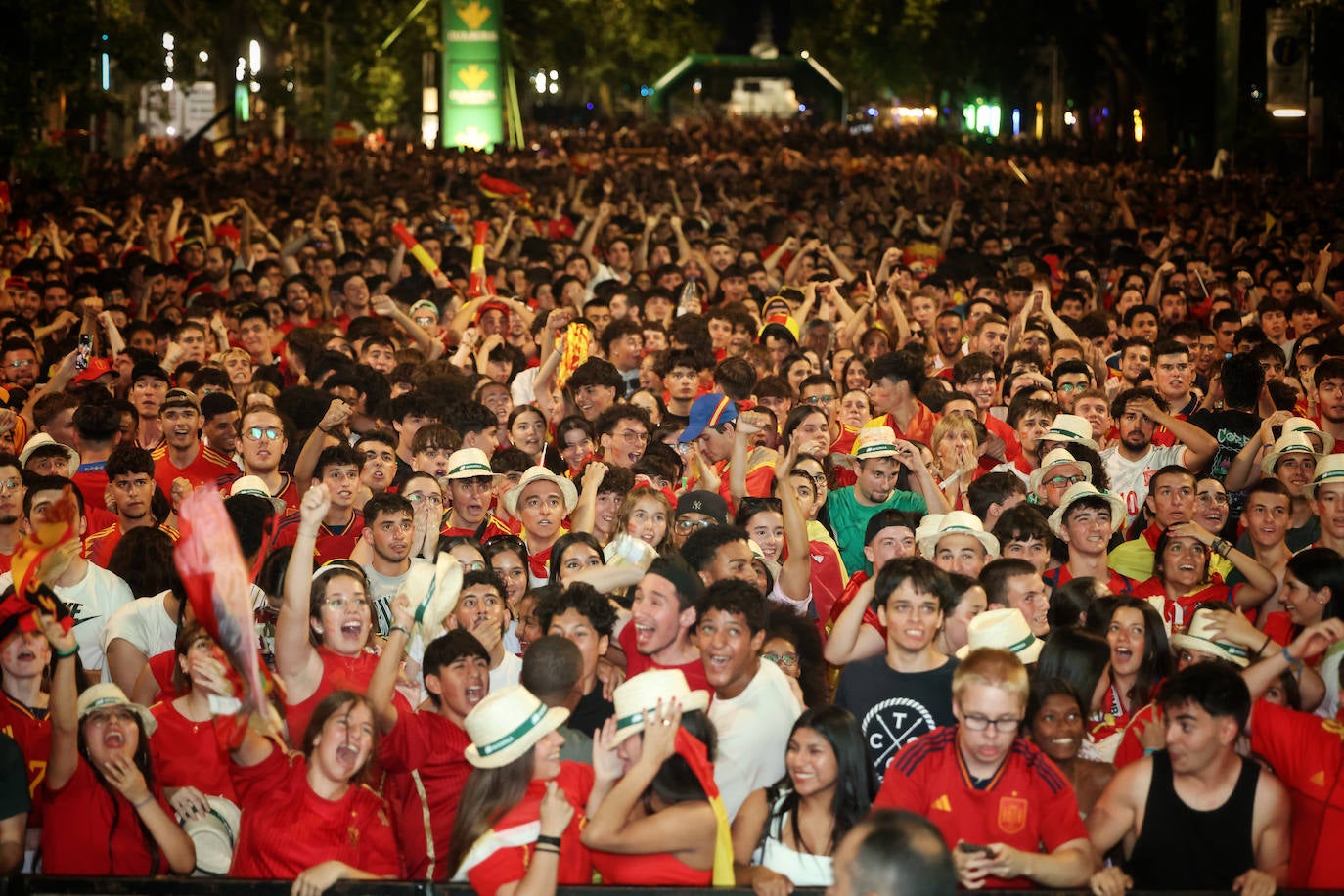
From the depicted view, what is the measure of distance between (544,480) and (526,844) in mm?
3465

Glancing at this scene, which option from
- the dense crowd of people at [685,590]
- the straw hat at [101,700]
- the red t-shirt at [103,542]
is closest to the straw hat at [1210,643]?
the dense crowd of people at [685,590]

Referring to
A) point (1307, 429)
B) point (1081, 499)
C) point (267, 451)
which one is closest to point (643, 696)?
→ point (1081, 499)

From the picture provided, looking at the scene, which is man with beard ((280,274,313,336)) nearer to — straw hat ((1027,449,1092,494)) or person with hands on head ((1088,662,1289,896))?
straw hat ((1027,449,1092,494))

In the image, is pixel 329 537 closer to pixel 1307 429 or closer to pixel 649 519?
pixel 649 519

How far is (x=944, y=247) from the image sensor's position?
21.2m

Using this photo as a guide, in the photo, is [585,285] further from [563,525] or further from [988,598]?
[988,598]

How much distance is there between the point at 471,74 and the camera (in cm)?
4378

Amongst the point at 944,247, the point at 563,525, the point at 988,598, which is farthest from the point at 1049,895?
the point at 944,247

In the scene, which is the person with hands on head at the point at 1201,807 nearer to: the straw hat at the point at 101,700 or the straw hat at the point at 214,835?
the straw hat at the point at 214,835

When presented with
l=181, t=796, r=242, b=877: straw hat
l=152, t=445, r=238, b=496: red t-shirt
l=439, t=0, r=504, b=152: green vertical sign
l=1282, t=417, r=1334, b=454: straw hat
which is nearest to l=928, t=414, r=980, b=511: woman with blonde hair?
l=1282, t=417, r=1334, b=454: straw hat

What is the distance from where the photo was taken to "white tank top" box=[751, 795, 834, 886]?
209 inches

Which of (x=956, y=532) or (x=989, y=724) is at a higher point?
(x=956, y=532)

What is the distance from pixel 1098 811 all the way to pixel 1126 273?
11.4 metres

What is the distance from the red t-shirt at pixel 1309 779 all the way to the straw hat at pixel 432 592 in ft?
9.16
